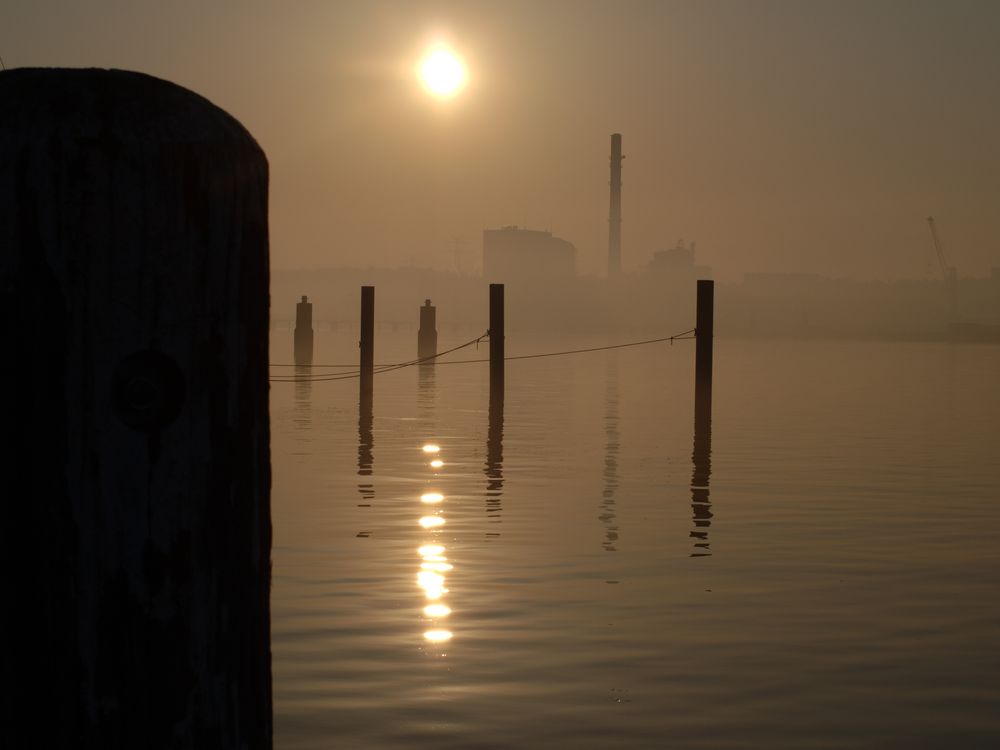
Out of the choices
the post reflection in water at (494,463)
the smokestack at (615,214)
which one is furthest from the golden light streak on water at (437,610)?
the smokestack at (615,214)

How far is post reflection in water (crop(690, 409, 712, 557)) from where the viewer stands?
34.3 feet

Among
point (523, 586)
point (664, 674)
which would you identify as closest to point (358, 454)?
point (523, 586)

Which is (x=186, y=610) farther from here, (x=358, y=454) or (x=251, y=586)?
(x=358, y=454)

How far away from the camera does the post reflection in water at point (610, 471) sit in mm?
10867

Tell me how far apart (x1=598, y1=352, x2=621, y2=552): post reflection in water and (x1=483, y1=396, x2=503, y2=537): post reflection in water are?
43.3 inches

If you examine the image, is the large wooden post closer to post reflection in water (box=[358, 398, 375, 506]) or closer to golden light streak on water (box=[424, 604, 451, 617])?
golden light streak on water (box=[424, 604, 451, 617])

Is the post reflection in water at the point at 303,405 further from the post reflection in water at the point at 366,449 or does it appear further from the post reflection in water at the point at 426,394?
the post reflection in water at the point at 426,394

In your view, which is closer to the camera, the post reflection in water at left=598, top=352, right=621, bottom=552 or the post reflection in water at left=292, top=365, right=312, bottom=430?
the post reflection in water at left=598, top=352, right=621, bottom=552

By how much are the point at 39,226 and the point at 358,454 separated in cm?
1697

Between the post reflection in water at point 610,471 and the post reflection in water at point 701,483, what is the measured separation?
771 millimetres

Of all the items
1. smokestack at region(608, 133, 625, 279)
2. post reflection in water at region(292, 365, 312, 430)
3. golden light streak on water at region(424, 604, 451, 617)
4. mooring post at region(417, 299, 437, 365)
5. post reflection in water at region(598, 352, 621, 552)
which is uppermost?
Answer: smokestack at region(608, 133, 625, 279)

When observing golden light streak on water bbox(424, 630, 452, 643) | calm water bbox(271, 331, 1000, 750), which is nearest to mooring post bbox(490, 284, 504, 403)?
calm water bbox(271, 331, 1000, 750)

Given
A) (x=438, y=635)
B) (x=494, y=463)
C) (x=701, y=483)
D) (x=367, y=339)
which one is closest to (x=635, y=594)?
(x=438, y=635)

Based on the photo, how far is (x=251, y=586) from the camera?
4.78ft
